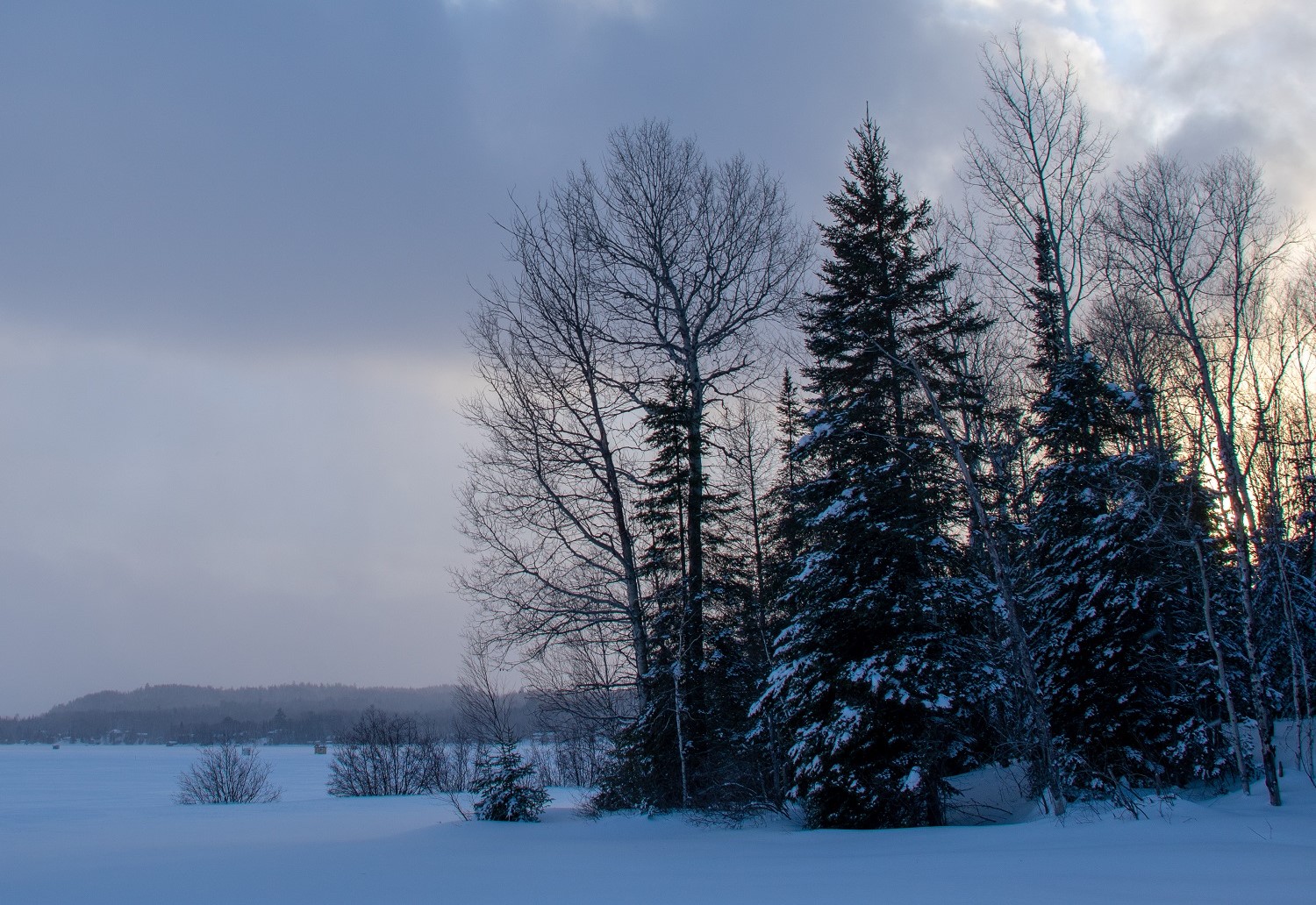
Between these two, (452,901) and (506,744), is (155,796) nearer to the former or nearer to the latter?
(506,744)

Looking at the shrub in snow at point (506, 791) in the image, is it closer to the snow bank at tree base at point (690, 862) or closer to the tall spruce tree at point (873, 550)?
the snow bank at tree base at point (690, 862)

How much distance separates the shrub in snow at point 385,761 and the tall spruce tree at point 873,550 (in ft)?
111

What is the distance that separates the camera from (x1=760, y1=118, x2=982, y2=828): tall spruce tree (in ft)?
45.1

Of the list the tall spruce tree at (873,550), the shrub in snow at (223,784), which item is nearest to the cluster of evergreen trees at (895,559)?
the tall spruce tree at (873,550)

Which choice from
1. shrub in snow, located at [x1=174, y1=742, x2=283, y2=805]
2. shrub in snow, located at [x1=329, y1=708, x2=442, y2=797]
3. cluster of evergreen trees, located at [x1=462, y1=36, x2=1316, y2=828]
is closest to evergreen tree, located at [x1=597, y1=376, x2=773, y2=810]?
cluster of evergreen trees, located at [x1=462, y1=36, x2=1316, y2=828]

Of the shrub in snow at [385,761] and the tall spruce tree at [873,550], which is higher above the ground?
the tall spruce tree at [873,550]

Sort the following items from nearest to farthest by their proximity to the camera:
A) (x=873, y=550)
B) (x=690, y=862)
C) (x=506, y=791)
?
(x=690, y=862)
(x=873, y=550)
(x=506, y=791)

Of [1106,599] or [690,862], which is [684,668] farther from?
[1106,599]

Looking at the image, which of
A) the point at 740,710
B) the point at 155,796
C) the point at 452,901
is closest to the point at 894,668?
the point at 740,710

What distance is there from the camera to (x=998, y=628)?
19750mm

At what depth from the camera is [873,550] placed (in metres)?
14.7

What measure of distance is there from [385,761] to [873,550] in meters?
39.9

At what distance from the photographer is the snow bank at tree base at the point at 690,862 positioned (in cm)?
739

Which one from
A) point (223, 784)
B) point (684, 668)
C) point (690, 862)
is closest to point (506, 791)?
point (684, 668)
